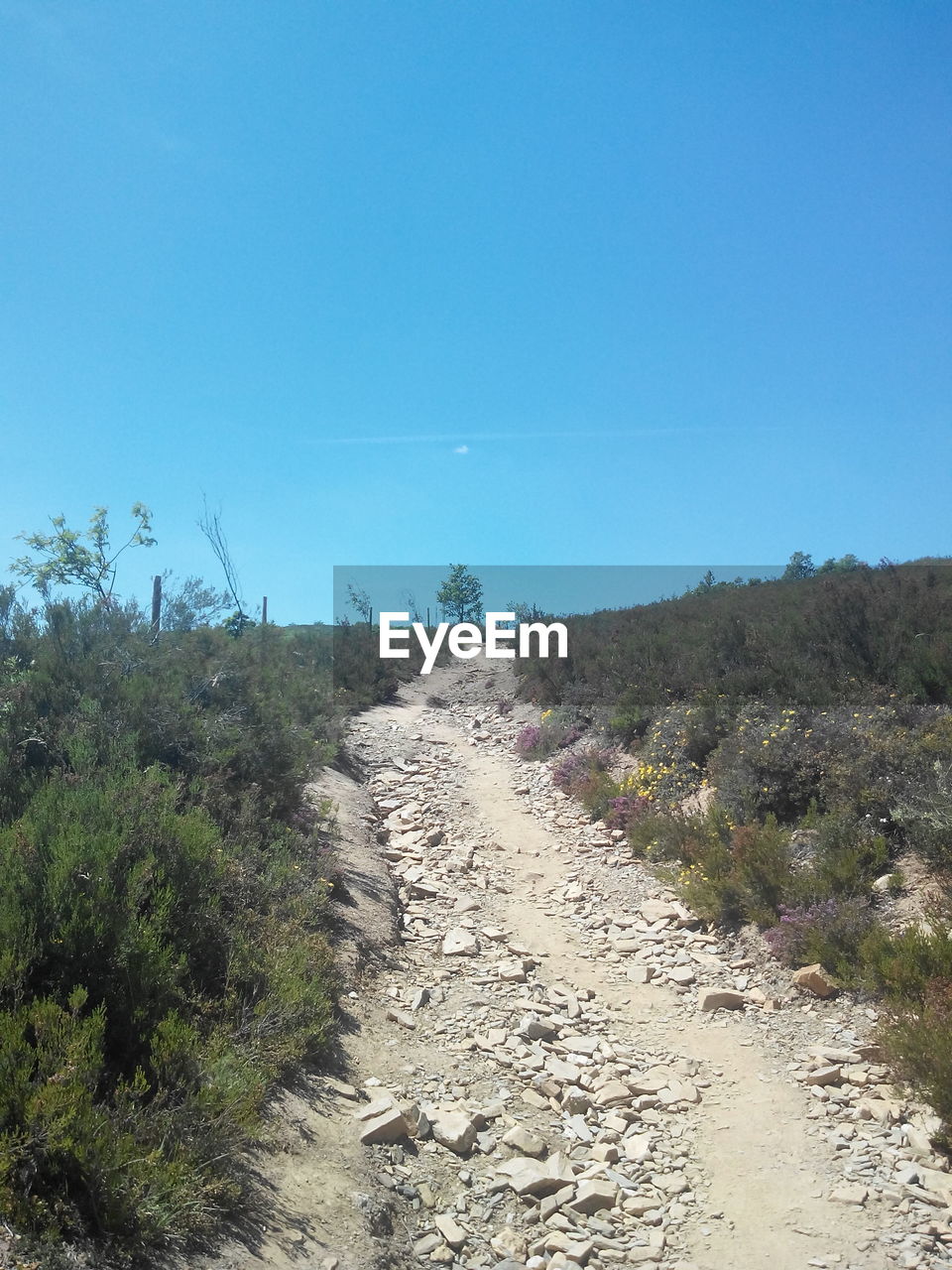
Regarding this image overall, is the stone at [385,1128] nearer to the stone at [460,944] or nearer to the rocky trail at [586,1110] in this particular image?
the rocky trail at [586,1110]

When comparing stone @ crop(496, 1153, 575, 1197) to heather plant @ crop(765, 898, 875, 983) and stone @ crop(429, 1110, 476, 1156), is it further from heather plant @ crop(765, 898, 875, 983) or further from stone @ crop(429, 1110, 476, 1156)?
heather plant @ crop(765, 898, 875, 983)

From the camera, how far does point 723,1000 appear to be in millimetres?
6969

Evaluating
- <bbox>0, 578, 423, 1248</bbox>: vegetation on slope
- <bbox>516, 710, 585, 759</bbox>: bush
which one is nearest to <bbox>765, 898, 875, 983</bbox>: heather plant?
<bbox>0, 578, 423, 1248</bbox>: vegetation on slope

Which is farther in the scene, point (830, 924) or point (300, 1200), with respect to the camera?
point (830, 924)

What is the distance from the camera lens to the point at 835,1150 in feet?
16.3

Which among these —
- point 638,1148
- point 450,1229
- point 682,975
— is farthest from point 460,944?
point 450,1229

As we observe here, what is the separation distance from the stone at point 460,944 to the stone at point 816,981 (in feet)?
10.4

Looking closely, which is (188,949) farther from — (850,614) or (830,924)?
(850,614)

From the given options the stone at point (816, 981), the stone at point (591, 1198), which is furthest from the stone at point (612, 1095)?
the stone at point (816, 981)

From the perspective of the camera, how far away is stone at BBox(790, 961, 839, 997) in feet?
21.5

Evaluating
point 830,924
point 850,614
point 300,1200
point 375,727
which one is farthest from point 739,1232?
point 375,727

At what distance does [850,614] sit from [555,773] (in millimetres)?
5740

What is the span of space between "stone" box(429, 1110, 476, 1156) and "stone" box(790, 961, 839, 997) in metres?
3.22

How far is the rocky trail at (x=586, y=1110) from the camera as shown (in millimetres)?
4148
